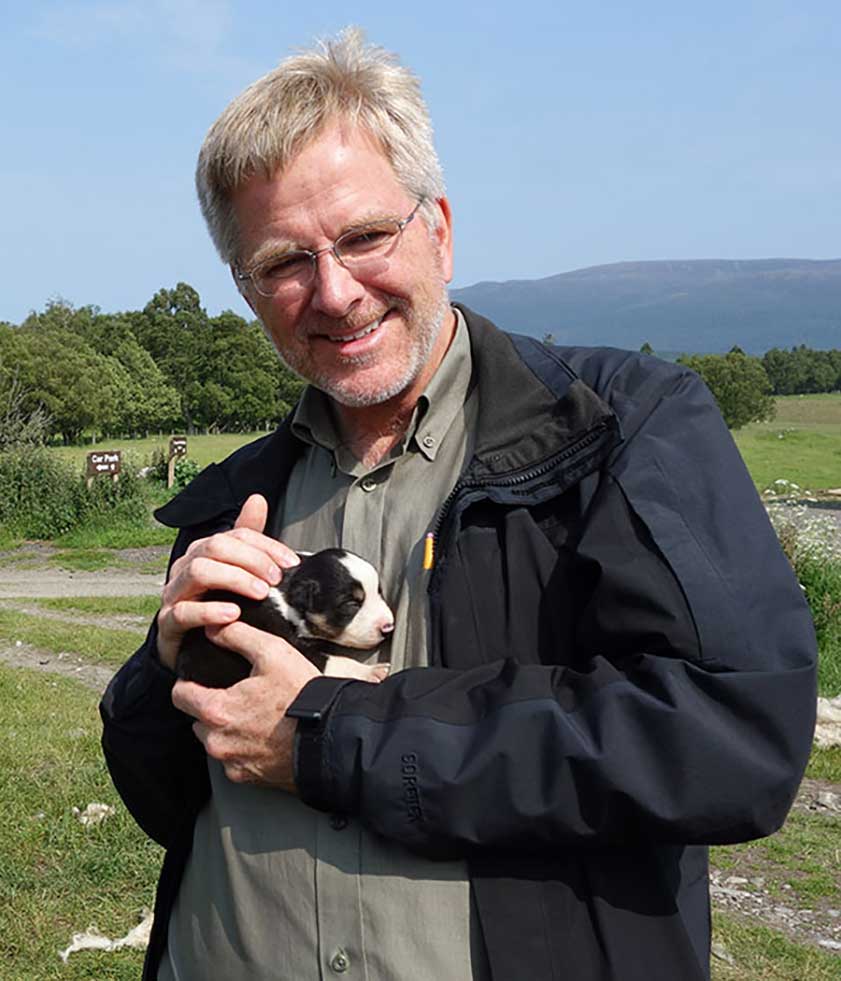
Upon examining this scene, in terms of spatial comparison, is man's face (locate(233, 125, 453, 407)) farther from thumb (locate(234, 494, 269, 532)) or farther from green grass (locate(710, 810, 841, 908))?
green grass (locate(710, 810, 841, 908))

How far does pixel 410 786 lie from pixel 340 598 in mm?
699

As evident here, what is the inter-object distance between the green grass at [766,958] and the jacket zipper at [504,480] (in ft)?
12.8

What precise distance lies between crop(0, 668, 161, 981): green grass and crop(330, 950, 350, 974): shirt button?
3597 millimetres

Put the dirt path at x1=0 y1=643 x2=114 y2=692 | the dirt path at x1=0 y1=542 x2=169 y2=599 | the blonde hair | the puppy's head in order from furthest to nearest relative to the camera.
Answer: the dirt path at x1=0 y1=542 x2=169 y2=599 < the dirt path at x1=0 y1=643 x2=114 y2=692 < the puppy's head < the blonde hair

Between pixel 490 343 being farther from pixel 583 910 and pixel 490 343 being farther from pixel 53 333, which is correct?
pixel 53 333

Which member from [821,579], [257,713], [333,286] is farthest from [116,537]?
[257,713]

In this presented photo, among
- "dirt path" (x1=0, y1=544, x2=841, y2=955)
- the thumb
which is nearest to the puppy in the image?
the thumb

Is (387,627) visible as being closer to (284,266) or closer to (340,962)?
(340,962)

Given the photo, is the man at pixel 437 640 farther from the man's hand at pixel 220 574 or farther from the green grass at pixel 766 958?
the green grass at pixel 766 958

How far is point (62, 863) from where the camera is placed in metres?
6.10

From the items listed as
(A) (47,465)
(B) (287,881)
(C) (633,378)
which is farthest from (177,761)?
(A) (47,465)

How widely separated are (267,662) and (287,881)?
0.43 meters

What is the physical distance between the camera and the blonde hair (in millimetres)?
2254

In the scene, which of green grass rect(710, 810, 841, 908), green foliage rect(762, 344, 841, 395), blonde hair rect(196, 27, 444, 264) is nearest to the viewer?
blonde hair rect(196, 27, 444, 264)
